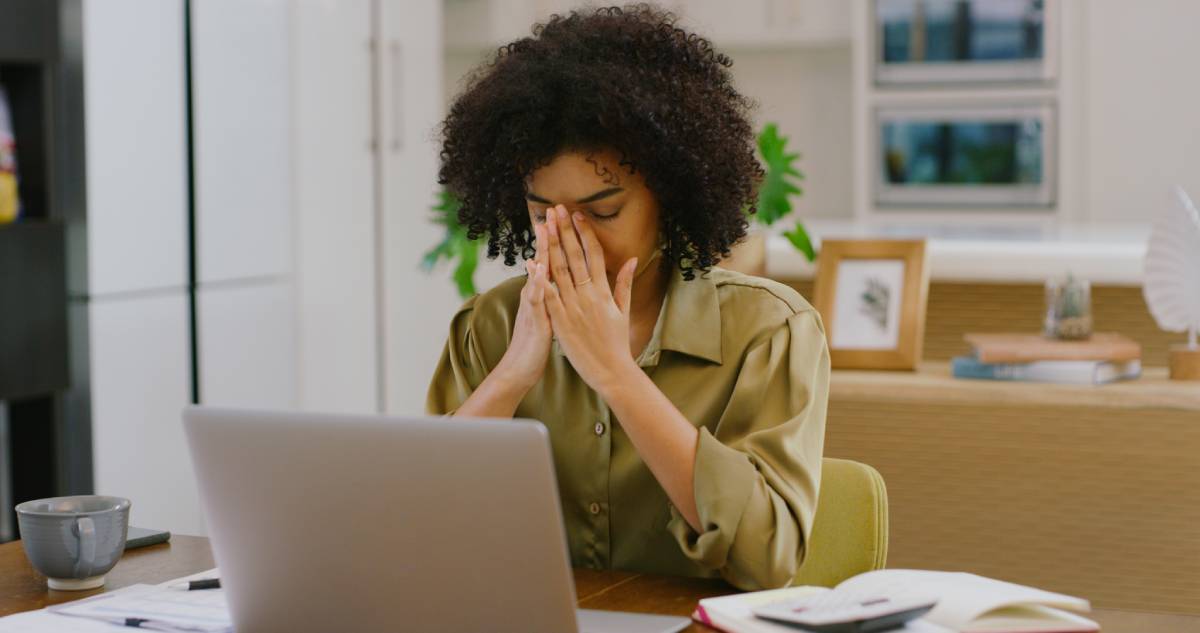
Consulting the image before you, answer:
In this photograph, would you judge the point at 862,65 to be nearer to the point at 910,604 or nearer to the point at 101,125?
the point at 101,125

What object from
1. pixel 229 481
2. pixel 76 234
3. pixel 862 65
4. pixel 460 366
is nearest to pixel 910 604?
pixel 229 481

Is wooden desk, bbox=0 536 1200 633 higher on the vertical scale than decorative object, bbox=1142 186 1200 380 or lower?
lower

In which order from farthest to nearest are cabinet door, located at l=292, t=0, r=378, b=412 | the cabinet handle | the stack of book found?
1. the cabinet handle
2. cabinet door, located at l=292, t=0, r=378, b=412
3. the stack of book

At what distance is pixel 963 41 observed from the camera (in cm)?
507

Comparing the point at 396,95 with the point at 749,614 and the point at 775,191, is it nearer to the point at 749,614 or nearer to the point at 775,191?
the point at 775,191

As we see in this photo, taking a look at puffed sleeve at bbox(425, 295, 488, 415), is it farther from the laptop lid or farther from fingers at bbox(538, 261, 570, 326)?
the laptop lid

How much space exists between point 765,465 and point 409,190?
3.40 meters

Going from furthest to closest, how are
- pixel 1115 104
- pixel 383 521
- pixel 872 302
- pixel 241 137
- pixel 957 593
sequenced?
1. pixel 1115 104
2. pixel 241 137
3. pixel 872 302
4. pixel 957 593
5. pixel 383 521

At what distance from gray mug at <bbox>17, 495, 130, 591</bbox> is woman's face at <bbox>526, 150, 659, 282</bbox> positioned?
517mm

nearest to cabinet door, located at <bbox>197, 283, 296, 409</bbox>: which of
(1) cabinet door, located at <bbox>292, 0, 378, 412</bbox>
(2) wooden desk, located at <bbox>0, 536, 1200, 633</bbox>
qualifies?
(1) cabinet door, located at <bbox>292, 0, 378, 412</bbox>

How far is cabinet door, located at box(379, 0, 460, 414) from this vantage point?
4516 millimetres

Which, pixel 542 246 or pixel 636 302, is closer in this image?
pixel 542 246

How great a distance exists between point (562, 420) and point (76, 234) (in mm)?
1993

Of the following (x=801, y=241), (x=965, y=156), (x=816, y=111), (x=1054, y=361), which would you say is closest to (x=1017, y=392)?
(x=1054, y=361)
